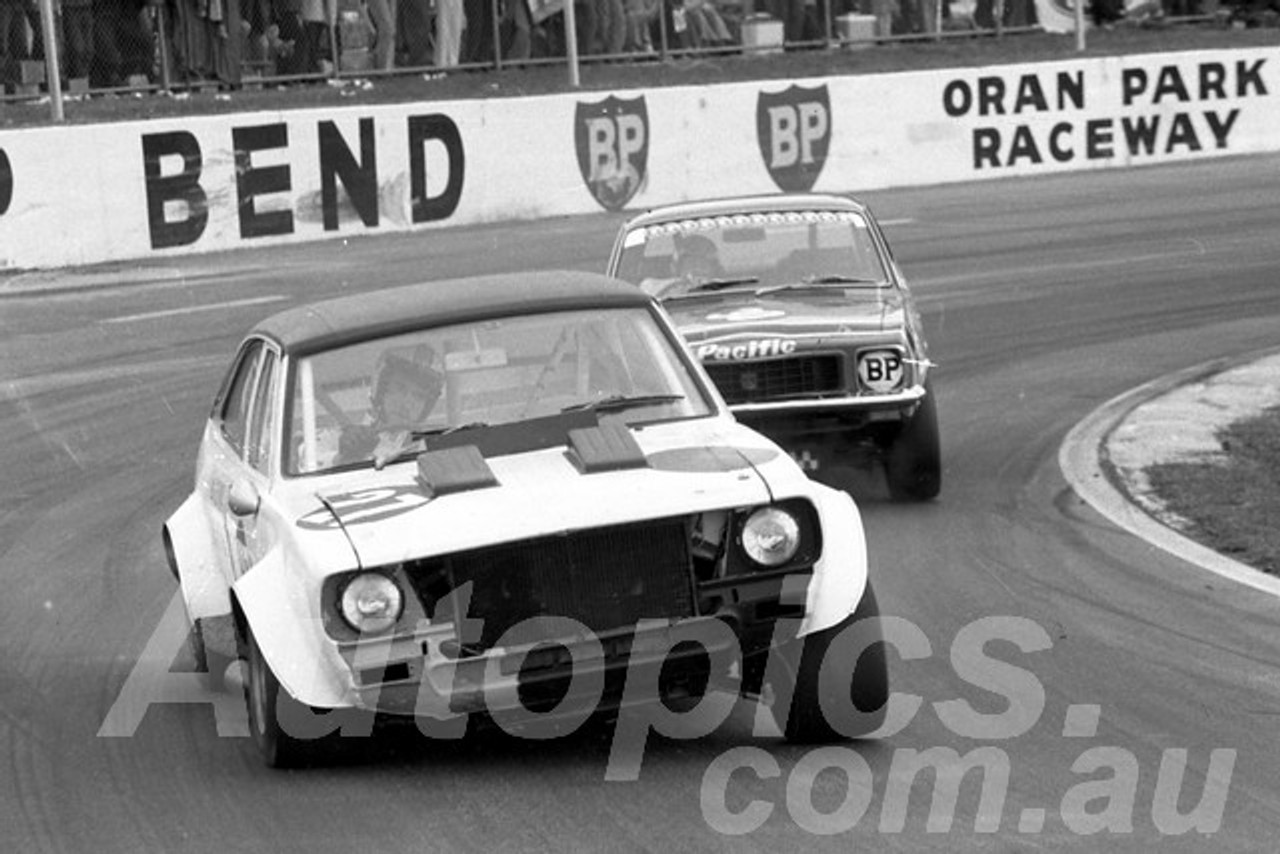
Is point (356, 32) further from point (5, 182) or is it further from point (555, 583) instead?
point (555, 583)

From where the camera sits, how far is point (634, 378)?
7543 millimetres

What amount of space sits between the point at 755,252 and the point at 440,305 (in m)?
4.43

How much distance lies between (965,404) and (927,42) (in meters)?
15.1

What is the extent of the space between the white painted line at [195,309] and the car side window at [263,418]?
1098 cm

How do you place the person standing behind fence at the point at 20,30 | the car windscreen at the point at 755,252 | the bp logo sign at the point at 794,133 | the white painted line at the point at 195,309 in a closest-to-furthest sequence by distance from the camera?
the car windscreen at the point at 755,252 < the white painted line at the point at 195,309 < the person standing behind fence at the point at 20,30 < the bp logo sign at the point at 794,133

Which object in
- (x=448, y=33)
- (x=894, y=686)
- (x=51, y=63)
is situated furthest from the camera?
(x=448, y=33)

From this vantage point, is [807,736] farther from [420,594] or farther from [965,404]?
[965,404]

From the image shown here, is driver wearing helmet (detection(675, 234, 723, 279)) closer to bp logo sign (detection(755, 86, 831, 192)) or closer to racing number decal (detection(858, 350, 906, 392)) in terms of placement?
racing number decal (detection(858, 350, 906, 392))

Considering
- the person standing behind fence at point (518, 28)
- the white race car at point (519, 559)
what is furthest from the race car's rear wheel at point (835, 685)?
the person standing behind fence at point (518, 28)

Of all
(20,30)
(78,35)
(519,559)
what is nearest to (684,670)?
(519,559)

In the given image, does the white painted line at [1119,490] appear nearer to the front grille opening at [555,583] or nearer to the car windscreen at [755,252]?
the car windscreen at [755,252]

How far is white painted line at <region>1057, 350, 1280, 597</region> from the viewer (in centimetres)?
924

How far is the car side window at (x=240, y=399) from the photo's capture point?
317 inches

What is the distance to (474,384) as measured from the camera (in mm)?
7379
